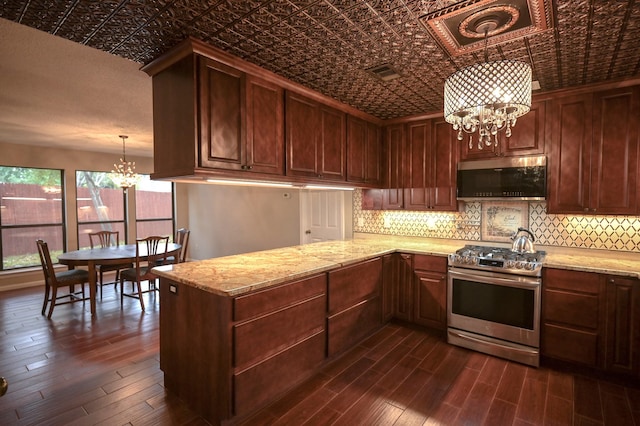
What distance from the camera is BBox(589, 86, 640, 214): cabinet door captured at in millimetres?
2729

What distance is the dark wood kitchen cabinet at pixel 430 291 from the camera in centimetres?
332

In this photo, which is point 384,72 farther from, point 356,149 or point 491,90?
point 356,149

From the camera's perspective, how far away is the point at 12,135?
482 centimetres

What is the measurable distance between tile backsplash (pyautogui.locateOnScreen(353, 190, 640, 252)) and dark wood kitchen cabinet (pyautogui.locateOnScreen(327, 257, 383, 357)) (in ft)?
3.20

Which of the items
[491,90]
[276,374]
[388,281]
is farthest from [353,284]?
[491,90]

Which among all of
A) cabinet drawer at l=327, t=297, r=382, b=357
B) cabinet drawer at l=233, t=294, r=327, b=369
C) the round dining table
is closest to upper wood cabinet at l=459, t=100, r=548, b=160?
cabinet drawer at l=327, t=297, r=382, b=357

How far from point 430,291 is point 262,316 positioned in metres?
2.04

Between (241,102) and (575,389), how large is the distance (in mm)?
3382

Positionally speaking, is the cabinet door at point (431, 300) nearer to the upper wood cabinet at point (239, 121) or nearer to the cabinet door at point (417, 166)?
the cabinet door at point (417, 166)

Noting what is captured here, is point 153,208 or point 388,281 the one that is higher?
point 153,208

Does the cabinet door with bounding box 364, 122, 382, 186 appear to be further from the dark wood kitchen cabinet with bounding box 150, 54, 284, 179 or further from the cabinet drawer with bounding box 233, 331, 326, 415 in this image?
the cabinet drawer with bounding box 233, 331, 326, 415

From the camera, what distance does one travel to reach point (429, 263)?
3.40m

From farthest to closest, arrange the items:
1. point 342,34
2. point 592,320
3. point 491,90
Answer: point 592,320 < point 342,34 < point 491,90

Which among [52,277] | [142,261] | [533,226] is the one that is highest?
[533,226]
